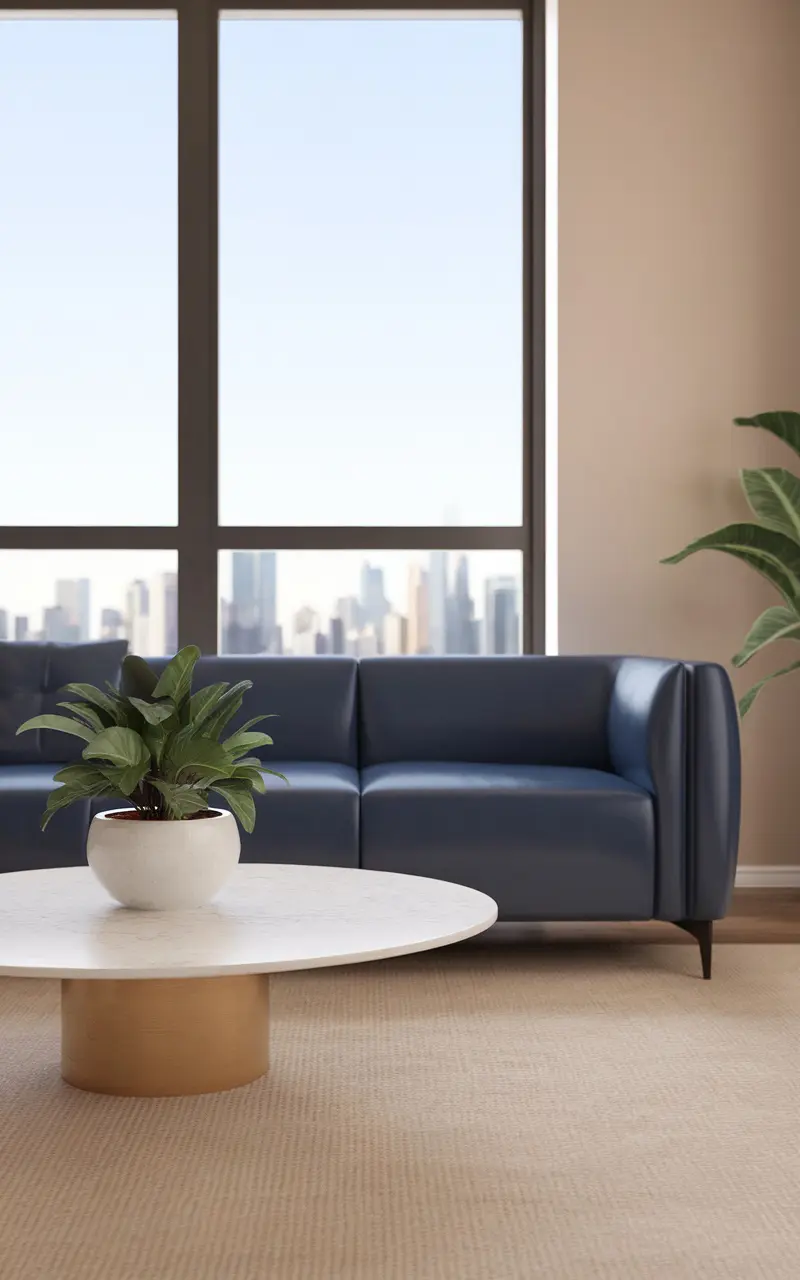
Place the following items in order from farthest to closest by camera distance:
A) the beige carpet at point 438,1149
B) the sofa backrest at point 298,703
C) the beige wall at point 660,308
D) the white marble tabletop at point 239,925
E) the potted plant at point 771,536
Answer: the beige wall at point 660,308 < the potted plant at point 771,536 < the sofa backrest at point 298,703 < the white marble tabletop at point 239,925 < the beige carpet at point 438,1149

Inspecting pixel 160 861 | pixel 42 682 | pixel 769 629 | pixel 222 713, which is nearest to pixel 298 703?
pixel 42 682

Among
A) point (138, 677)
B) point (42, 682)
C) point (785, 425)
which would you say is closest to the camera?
point (138, 677)

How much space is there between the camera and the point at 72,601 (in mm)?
4598

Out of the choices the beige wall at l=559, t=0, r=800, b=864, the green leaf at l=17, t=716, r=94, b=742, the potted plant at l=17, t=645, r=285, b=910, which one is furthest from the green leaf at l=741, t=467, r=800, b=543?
the green leaf at l=17, t=716, r=94, b=742

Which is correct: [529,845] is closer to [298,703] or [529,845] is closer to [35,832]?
[298,703]

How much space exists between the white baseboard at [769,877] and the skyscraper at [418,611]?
1.34 meters

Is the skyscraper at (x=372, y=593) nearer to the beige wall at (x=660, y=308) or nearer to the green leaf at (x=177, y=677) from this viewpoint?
the beige wall at (x=660, y=308)

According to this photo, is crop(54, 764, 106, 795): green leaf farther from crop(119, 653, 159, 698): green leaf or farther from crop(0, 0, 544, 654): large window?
crop(0, 0, 544, 654): large window

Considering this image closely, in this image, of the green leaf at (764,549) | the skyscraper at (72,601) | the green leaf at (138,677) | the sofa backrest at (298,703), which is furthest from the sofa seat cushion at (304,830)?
the skyscraper at (72,601)

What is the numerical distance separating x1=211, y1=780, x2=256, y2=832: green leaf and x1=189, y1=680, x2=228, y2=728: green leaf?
0.14 metres

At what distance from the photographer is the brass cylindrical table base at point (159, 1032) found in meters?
2.20

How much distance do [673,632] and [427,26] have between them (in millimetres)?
2360

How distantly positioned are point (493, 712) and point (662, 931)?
0.79 metres

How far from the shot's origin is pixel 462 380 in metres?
4.66
